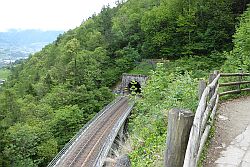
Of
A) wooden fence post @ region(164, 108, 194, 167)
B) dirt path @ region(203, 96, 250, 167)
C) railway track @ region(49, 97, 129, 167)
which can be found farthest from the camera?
railway track @ region(49, 97, 129, 167)

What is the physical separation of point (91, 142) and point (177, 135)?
2358cm

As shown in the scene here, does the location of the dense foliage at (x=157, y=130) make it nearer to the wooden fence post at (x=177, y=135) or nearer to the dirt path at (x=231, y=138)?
the dirt path at (x=231, y=138)

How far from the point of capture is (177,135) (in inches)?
138

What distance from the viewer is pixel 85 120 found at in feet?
126

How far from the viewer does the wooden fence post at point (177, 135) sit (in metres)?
3.41

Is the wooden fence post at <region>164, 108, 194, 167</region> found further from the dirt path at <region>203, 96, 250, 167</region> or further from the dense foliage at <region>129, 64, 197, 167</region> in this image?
the dense foliage at <region>129, 64, 197, 167</region>

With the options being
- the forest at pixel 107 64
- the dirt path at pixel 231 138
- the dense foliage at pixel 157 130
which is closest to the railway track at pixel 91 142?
the forest at pixel 107 64

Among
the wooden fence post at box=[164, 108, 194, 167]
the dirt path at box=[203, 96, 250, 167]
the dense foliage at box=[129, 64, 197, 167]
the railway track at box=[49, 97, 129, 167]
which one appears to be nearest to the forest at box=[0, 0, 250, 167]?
the railway track at box=[49, 97, 129, 167]

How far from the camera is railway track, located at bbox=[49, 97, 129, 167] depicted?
2252cm

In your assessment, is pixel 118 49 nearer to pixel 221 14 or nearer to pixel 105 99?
pixel 105 99

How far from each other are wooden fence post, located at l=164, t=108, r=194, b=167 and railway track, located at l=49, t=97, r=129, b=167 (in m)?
18.1

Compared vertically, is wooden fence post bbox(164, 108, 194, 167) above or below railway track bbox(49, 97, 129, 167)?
above

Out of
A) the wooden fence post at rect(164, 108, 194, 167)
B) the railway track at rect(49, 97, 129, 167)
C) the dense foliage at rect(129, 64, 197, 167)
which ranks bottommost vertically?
the railway track at rect(49, 97, 129, 167)

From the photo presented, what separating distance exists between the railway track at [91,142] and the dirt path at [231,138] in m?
13.6
